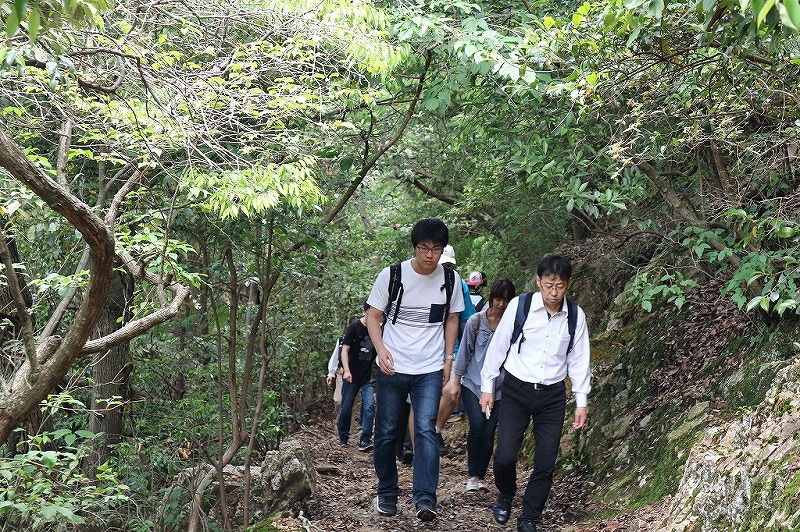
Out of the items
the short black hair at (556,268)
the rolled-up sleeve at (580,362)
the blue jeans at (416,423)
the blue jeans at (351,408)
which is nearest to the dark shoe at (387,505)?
the blue jeans at (416,423)

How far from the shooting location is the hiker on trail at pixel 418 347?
6043mm

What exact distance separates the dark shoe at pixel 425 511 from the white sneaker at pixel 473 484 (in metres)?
1.41

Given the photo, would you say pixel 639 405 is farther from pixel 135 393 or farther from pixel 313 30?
pixel 135 393

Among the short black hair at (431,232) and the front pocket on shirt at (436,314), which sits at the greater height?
the short black hair at (431,232)

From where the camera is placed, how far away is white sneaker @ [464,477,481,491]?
7.41m

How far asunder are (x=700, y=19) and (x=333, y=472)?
7.23 meters

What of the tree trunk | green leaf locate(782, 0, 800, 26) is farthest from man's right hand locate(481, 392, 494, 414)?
the tree trunk

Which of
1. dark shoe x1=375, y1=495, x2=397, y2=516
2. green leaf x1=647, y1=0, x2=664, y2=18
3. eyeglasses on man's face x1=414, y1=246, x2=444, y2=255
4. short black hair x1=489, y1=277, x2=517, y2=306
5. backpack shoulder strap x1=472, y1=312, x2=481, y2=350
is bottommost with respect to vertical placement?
dark shoe x1=375, y1=495, x2=397, y2=516

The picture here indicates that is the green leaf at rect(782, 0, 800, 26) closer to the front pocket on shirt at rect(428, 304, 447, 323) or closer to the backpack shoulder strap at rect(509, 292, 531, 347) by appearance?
the backpack shoulder strap at rect(509, 292, 531, 347)

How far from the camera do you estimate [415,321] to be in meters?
6.09

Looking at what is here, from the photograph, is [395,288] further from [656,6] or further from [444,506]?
[656,6]

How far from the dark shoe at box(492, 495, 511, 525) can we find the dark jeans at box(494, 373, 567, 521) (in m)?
0.49

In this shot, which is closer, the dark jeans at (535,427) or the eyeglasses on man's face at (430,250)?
the dark jeans at (535,427)

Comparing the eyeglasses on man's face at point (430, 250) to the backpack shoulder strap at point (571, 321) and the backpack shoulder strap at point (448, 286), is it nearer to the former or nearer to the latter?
the backpack shoulder strap at point (448, 286)
